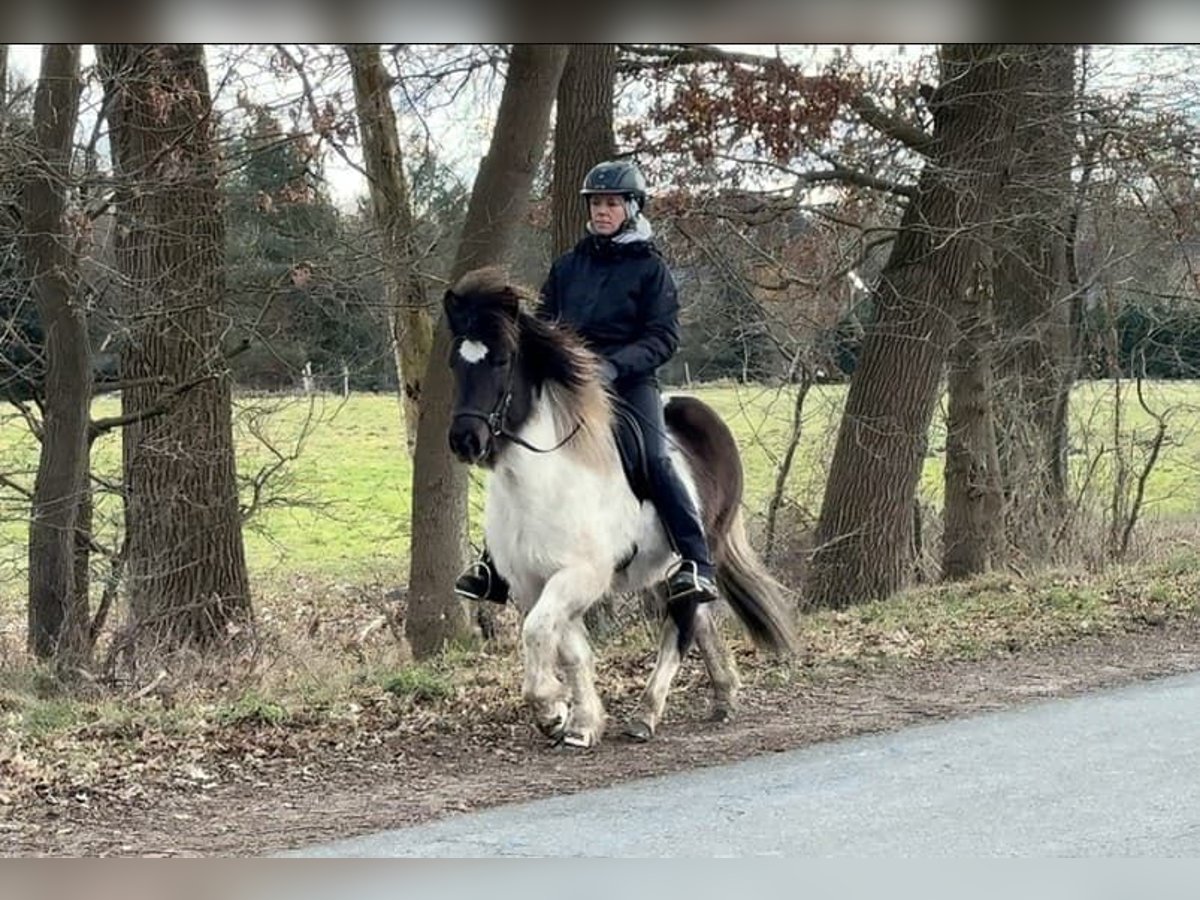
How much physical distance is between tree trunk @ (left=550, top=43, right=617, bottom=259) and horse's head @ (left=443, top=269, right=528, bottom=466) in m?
2.71

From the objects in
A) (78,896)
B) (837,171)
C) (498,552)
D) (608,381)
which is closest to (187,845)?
(78,896)

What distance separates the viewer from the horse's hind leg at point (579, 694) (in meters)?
4.59

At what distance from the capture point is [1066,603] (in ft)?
23.3

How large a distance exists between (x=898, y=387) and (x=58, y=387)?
4.67 meters

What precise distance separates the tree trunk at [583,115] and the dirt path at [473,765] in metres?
2.78

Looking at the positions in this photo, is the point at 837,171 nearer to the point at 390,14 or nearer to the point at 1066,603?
the point at 1066,603

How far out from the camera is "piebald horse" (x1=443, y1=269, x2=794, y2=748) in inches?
163

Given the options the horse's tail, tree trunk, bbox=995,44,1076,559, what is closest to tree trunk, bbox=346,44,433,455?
the horse's tail

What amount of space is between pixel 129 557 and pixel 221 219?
1.75 m

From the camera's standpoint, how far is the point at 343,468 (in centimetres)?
782

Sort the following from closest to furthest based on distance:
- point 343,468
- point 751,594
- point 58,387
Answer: point 751,594 < point 58,387 < point 343,468

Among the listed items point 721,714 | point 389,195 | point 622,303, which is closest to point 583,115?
point 389,195

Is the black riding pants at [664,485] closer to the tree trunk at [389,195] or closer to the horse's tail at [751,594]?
the horse's tail at [751,594]

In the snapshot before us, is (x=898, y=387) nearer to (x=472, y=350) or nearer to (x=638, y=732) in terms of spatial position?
(x=638, y=732)
